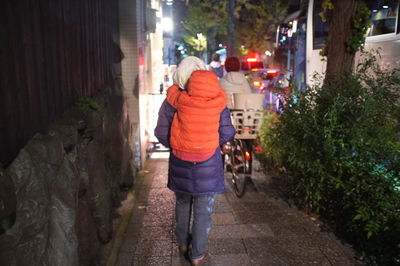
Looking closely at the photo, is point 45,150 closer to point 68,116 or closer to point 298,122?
point 68,116

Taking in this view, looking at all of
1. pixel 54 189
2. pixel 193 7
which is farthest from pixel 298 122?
pixel 193 7

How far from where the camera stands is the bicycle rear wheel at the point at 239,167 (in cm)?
612

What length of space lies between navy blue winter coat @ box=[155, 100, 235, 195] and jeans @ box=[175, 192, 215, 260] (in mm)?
136

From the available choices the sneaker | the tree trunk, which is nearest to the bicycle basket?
the tree trunk

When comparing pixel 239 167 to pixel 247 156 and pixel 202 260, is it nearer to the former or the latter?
pixel 247 156

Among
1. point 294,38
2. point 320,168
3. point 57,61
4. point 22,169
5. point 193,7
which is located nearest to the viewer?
point 22,169

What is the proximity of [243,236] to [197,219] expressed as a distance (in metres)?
1.12

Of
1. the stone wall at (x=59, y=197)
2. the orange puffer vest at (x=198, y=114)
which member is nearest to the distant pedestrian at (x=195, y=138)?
the orange puffer vest at (x=198, y=114)

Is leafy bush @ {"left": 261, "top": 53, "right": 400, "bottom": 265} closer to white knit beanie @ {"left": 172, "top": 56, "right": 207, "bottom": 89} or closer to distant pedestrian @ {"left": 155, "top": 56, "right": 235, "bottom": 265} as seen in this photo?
distant pedestrian @ {"left": 155, "top": 56, "right": 235, "bottom": 265}

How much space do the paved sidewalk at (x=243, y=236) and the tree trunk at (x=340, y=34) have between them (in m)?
2.34

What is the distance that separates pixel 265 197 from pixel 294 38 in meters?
12.6

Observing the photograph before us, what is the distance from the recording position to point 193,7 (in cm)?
4259

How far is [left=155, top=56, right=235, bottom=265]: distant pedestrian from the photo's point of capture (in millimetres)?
3512

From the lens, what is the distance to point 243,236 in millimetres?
4715
